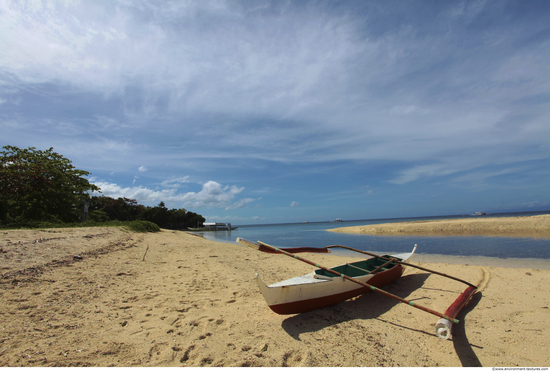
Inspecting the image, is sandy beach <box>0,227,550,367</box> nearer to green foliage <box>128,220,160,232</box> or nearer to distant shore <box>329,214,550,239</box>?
green foliage <box>128,220,160,232</box>

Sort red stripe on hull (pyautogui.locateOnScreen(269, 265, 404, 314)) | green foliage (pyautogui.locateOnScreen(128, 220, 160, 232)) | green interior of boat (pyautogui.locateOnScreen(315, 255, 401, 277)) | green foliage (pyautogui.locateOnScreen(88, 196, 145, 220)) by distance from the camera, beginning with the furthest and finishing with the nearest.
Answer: green foliage (pyautogui.locateOnScreen(88, 196, 145, 220)) < green foliage (pyautogui.locateOnScreen(128, 220, 160, 232)) < green interior of boat (pyautogui.locateOnScreen(315, 255, 401, 277)) < red stripe on hull (pyautogui.locateOnScreen(269, 265, 404, 314))

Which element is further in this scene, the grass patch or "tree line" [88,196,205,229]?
"tree line" [88,196,205,229]

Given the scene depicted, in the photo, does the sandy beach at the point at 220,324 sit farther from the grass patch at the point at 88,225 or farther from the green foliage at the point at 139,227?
the green foliage at the point at 139,227

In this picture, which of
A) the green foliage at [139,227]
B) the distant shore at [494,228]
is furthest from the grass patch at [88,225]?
the distant shore at [494,228]

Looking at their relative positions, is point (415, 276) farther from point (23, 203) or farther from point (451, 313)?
point (23, 203)

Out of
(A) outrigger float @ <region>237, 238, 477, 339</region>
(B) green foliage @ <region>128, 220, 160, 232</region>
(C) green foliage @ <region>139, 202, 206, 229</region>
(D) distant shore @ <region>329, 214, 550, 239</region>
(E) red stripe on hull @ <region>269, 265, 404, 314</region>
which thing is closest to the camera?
(A) outrigger float @ <region>237, 238, 477, 339</region>

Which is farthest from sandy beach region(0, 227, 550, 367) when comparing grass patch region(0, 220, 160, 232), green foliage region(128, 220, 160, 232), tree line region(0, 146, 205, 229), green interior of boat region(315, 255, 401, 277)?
green foliage region(128, 220, 160, 232)

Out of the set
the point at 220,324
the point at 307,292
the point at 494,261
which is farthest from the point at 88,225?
the point at 494,261

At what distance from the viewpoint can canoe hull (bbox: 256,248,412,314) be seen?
4379 mm

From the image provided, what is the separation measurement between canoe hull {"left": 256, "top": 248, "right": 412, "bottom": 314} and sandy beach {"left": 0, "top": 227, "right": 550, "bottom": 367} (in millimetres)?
247

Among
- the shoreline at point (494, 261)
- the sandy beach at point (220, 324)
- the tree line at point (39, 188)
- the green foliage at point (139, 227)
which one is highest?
the tree line at point (39, 188)

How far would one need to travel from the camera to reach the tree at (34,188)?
16.9 m

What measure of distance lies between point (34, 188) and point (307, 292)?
23.2m

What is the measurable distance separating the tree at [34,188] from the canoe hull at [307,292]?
19.7m
